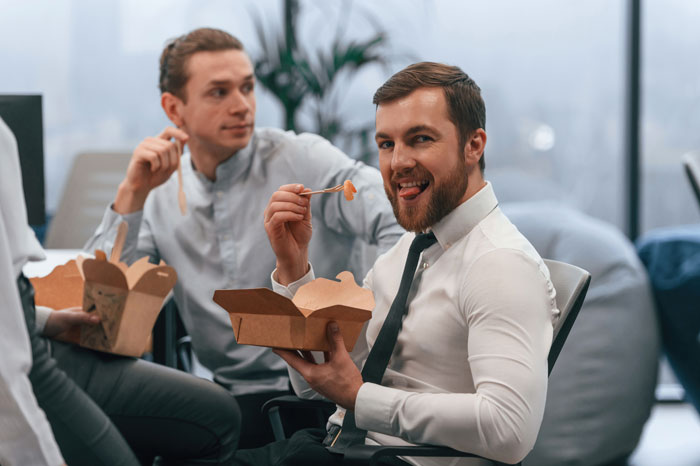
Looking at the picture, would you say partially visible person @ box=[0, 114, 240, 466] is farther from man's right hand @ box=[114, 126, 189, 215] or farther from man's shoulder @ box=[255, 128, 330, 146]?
man's shoulder @ box=[255, 128, 330, 146]

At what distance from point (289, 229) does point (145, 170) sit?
1.83 ft

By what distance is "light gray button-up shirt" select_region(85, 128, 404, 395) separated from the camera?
193 cm

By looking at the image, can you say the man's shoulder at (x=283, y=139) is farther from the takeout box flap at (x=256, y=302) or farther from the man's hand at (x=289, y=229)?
the takeout box flap at (x=256, y=302)

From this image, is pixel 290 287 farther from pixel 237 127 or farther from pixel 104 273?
pixel 237 127

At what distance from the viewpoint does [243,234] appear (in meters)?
1.94

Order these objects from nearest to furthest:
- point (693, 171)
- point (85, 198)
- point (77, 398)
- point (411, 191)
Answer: point (77, 398) → point (411, 191) → point (693, 171) → point (85, 198)

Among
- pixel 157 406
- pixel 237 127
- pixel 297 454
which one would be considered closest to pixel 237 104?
pixel 237 127

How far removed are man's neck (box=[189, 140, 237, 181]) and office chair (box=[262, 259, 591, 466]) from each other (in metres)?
0.78

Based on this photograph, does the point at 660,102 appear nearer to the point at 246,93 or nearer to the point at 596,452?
the point at 596,452

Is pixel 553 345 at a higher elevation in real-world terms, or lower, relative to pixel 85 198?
higher

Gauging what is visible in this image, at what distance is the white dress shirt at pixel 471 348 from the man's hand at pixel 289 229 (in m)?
0.20

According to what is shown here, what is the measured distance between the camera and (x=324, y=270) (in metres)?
1.95

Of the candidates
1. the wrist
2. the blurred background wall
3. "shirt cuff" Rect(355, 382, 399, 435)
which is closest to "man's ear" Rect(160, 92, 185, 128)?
the wrist

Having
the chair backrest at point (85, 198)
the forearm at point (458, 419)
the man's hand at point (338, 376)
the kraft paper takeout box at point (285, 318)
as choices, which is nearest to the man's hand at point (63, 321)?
the kraft paper takeout box at point (285, 318)
